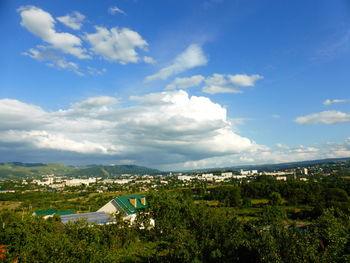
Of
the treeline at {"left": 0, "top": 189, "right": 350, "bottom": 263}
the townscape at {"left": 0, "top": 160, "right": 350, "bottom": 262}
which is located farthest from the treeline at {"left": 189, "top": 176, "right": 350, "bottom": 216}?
the treeline at {"left": 0, "top": 189, "right": 350, "bottom": 263}

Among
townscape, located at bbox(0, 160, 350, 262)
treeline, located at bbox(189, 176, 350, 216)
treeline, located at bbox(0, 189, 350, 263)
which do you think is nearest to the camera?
treeline, located at bbox(0, 189, 350, 263)

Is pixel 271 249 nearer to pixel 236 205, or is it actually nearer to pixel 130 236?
pixel 130 236

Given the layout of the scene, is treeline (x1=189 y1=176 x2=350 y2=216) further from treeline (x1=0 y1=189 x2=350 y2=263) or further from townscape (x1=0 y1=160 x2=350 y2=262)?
treeline (x1=0 y1=189 x2=350 y2=263)

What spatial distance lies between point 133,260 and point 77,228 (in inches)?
240

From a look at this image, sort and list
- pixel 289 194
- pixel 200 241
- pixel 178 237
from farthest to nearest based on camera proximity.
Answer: pixel 289 194, pixel 200 241, pixel 178 237

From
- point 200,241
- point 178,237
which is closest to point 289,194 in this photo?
point 200,241

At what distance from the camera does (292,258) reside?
9.31 meters

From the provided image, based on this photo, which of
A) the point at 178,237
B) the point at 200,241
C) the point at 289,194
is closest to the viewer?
the point at 178,237

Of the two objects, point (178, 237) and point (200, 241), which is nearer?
point (178, 237)

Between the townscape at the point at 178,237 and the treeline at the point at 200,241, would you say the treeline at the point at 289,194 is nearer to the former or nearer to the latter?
the townscape at the point at 178,237

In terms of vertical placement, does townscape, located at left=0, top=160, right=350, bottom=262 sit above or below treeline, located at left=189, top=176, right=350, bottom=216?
above

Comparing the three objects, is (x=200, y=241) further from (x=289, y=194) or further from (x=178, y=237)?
(x=289, y=194)

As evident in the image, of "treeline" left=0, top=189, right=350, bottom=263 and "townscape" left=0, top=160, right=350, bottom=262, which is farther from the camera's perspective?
"townscape" left=0, top=160, right=350, bottom=262

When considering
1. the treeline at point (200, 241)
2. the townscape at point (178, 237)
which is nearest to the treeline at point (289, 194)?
the townscape at point (178, 237)
